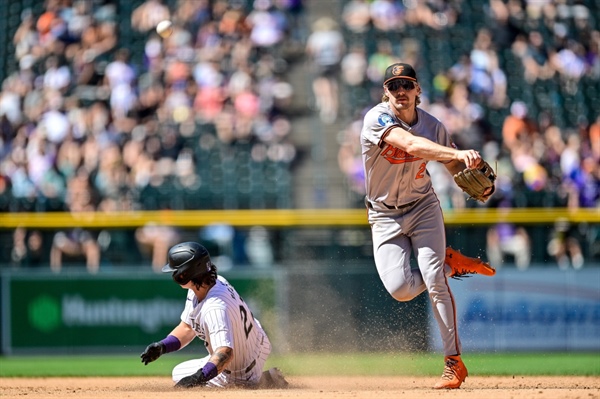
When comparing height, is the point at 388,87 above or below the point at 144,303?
above

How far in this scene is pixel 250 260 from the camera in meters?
13.2

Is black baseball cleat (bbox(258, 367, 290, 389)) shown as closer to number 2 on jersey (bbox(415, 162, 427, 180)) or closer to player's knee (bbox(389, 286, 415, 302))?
player's knee (bbox(389, 286, 415, 302))

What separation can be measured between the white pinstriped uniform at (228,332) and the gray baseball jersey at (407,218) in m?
0.99

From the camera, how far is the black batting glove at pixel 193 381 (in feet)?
22.0

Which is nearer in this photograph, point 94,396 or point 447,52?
point 94,396

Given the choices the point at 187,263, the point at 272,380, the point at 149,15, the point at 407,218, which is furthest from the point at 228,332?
the point at 149,15

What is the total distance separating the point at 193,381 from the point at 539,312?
6.97 meters

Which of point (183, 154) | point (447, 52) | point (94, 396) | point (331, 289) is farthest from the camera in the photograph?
point (447, 52)

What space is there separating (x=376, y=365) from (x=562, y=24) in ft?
28.5

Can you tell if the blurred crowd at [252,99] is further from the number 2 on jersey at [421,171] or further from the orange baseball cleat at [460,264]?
the number 2 on jersey at [421,171]

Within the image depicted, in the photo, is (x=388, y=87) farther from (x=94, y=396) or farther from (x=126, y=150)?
(x=126, y=150)

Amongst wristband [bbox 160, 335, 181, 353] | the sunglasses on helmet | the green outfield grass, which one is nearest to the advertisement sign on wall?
the green outfield grass

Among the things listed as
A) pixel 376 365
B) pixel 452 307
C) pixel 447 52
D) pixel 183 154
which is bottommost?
pixel 376 365

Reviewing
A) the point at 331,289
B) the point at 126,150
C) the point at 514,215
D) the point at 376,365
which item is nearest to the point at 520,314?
the point at 514,215
